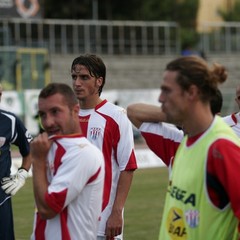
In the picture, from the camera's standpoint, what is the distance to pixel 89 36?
39281 millimetres

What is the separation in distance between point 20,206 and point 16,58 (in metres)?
20.0

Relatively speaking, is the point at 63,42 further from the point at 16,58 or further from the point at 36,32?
the point at 16,58

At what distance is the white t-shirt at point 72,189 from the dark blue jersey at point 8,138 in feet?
7.03

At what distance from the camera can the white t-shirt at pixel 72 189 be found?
468cm

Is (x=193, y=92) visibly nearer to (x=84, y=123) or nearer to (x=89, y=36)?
(x=84, y=123)

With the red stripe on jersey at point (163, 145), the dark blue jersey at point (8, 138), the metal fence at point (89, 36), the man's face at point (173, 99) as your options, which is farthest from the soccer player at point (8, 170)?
the metal fence at point (89, 36)

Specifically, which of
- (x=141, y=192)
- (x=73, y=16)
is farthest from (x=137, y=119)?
(x=73, y=16)

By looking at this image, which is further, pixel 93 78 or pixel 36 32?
pixel 36 32

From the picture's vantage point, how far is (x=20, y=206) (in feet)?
47.5

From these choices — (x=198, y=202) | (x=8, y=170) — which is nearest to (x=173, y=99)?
(x=198, y=202)

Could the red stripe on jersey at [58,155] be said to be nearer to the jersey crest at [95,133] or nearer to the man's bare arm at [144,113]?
the man's bare arm at [144,113]

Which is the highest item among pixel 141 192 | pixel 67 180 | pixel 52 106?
pixel 52 106

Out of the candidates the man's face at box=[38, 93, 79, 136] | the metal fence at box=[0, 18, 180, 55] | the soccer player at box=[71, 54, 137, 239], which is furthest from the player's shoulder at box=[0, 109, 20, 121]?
the metal fence at box=[0, 18, 180, 55]

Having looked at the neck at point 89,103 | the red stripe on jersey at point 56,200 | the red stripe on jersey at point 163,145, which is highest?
the neck at point 89,103
